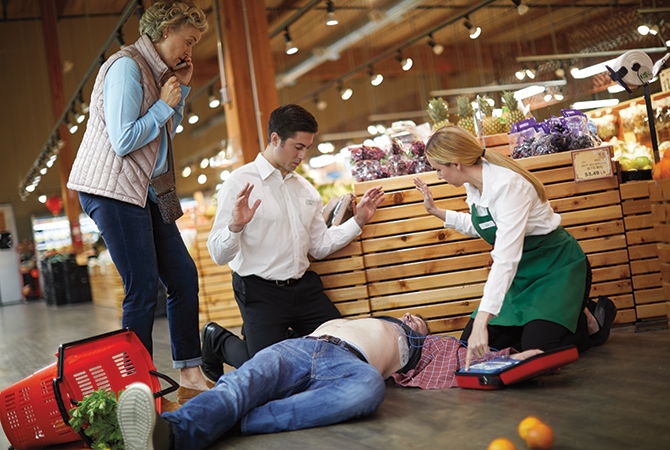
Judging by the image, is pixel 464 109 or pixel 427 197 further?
pixel 464 109

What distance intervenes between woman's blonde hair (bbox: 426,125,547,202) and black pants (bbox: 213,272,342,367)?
3.18ft

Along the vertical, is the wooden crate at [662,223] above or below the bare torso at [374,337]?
above

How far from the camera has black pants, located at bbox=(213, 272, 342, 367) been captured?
2.82 m

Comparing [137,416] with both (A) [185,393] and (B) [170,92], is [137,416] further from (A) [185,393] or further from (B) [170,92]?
(B) [170,92]

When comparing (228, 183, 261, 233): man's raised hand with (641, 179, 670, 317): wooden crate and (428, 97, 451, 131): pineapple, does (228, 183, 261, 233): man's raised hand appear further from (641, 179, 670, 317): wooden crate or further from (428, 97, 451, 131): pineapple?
(641, 179, 670, 317): wooden crate

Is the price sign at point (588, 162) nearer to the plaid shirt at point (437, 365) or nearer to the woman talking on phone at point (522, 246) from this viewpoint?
the woman talking on phone at point (522, 246)

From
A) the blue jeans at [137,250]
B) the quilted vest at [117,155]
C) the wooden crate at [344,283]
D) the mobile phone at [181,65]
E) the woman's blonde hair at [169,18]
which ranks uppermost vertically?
the woman's blonde hair at [169,18]

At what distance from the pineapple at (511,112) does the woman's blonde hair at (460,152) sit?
1106 mm

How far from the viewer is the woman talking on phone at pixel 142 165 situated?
7.99 feet

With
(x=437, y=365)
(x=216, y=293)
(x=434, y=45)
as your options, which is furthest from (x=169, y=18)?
(x=434, y=45)

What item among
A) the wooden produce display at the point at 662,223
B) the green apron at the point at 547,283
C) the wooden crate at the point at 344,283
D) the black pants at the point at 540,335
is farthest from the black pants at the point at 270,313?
the wooden produce display at the point at 662,223

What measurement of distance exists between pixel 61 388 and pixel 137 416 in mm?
535

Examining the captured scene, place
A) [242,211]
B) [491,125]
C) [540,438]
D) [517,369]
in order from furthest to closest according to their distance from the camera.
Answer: [491,125], [242,211], [517,369], [540,438]

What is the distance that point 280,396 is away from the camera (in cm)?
217
